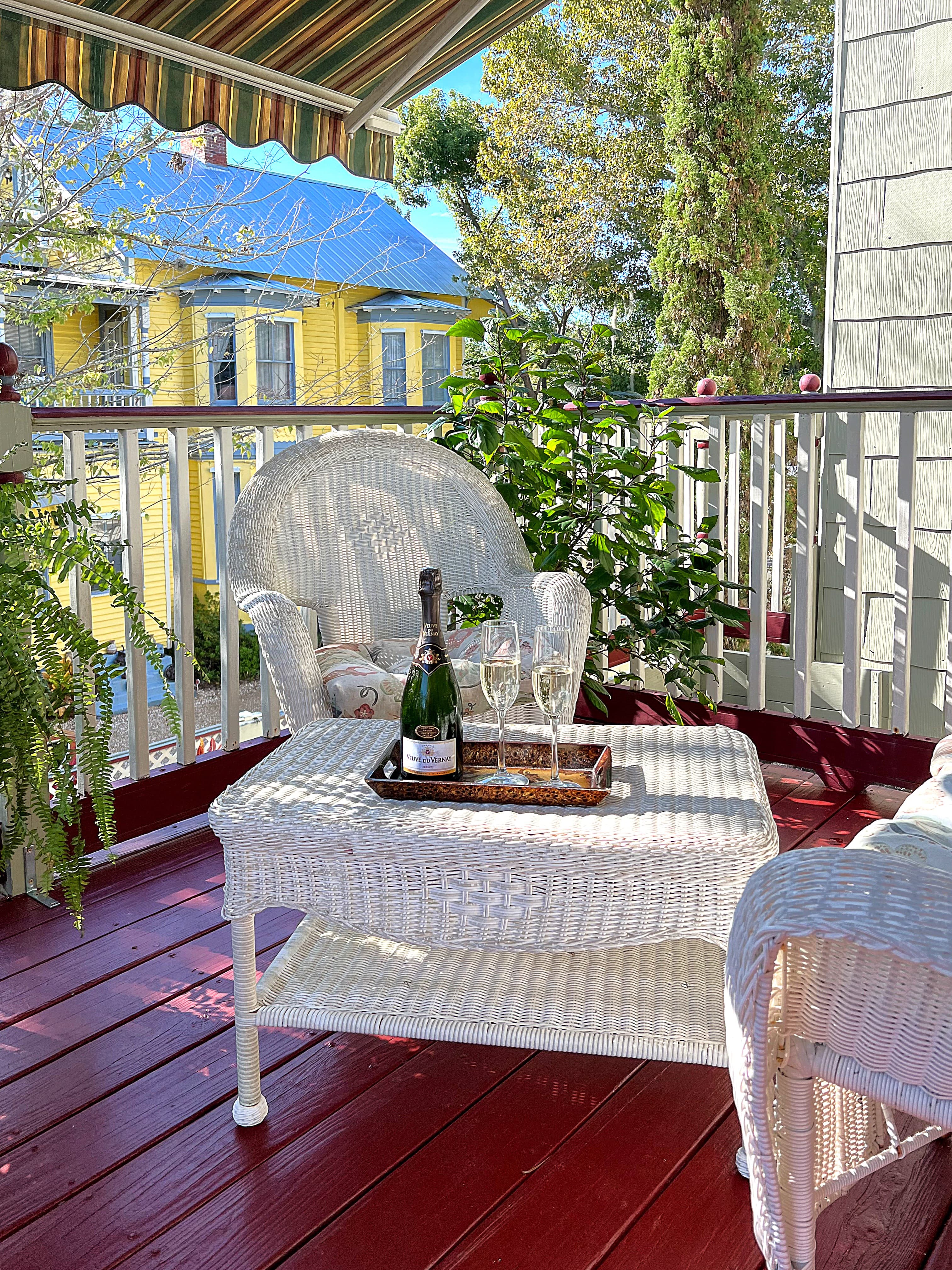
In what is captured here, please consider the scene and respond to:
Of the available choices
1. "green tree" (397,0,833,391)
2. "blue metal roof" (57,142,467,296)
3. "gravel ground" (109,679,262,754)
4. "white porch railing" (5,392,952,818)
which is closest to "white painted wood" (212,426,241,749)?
"white porch railing" (5,392,952,818)

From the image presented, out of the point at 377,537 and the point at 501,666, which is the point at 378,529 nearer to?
the point at 377,537

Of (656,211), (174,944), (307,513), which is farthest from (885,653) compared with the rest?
(656,211)

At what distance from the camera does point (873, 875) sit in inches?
40.3

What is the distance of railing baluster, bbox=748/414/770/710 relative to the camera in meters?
3.24

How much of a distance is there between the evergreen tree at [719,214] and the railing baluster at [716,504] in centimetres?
726

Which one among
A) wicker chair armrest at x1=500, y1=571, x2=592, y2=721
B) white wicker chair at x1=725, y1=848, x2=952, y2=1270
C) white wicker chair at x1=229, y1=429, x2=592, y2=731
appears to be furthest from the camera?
white wicker chair at x1=229, y1=429, x2=592, y2=731

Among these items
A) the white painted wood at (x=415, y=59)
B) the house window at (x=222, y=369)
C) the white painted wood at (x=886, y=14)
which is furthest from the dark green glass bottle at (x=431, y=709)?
the house window at (x=222, y=369)

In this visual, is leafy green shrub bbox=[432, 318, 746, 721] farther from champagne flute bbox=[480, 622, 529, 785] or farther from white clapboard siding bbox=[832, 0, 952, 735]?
champagne flute bbox=[480, 622, 529, 785]

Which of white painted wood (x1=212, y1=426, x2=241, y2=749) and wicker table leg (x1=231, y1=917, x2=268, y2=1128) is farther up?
white painted wood (x1=212, y1=426, x2=241, y2=749)

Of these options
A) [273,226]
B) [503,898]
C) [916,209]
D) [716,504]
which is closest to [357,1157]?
[503,898]

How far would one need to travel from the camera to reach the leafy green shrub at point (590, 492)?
3.07 meters

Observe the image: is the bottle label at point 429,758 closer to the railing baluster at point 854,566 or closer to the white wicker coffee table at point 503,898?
the white wicker coffee table at point 503,898

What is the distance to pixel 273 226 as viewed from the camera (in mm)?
12344

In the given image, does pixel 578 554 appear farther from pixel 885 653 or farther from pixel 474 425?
pixel 885 653
